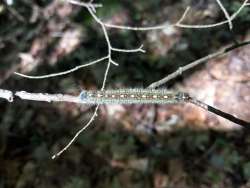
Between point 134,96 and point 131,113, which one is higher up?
point 131,113

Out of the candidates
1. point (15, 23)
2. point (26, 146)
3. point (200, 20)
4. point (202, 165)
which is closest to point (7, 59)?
point (15, 23)

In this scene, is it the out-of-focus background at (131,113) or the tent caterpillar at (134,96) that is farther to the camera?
the out-of-focus background at (131,113)

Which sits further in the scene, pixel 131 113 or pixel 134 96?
pixel 131 113

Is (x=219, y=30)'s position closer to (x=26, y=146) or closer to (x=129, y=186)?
(x=129, y=186)

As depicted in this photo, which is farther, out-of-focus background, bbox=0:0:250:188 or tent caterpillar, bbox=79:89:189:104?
out-of-focus background, bbox=0:0:250:188
